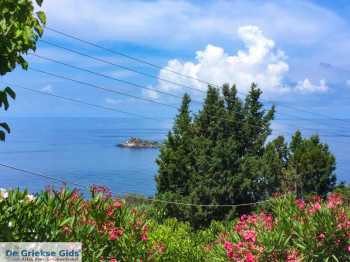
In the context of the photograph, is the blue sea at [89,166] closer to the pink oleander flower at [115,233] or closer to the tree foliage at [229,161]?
the tree foliage at [229,161]

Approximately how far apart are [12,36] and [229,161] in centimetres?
3107

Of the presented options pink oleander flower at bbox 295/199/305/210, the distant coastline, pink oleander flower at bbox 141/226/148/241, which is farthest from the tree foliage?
the distant coastline

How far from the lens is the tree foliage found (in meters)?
33.3

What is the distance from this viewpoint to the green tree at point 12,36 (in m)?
3.32

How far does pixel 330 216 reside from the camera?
7500mm

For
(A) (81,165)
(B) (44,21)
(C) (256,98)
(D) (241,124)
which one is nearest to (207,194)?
(D) (241,124)

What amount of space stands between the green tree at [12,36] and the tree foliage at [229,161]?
2909cm

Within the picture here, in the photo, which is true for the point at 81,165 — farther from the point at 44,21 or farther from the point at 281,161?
the point at 44,21

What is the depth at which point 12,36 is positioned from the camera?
11.0ft

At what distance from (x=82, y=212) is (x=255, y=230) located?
2612mm

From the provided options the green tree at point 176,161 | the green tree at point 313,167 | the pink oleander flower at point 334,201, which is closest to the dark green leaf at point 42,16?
the pink oleander flower at point 334,201

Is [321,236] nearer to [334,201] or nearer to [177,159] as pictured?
[334,201]

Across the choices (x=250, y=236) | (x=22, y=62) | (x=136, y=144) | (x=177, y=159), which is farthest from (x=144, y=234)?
(x=136, y=144)

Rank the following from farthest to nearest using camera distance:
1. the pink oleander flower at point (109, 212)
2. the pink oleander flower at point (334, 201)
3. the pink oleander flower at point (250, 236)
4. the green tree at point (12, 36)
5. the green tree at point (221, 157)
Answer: the green tree at point (221, 157) < the pink oleander flower at point (334, 201) < the pink oleander flower at point (250, 236) < the pink oleander flower at point (109, 212) < the green tree at point (12, 36)
